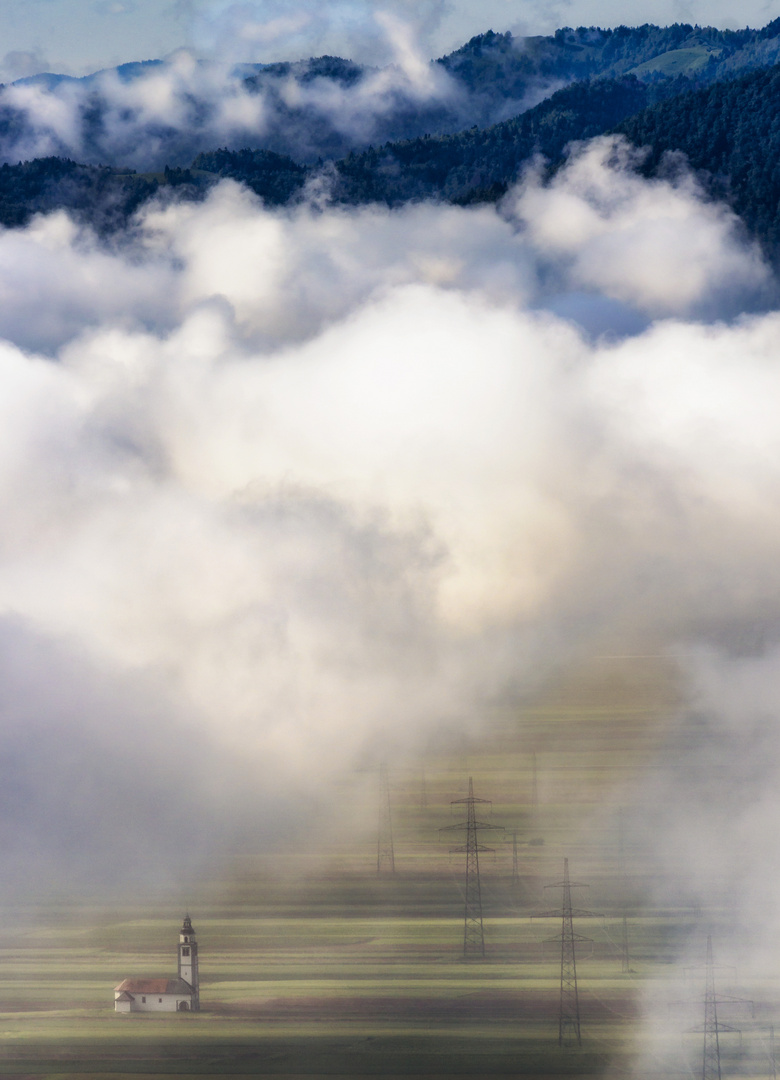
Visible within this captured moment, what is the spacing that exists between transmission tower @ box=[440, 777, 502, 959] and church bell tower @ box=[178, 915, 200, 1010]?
5098 mm

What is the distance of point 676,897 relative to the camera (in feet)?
103

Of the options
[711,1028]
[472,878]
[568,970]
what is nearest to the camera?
[711,1028]

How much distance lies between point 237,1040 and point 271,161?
493 ft

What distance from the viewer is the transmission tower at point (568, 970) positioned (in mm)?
25906

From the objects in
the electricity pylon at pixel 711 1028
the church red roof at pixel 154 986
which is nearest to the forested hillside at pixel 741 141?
the electricity pylon at pixel 711 1028

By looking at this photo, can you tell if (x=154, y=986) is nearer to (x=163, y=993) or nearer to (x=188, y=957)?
(x=163, y=993)

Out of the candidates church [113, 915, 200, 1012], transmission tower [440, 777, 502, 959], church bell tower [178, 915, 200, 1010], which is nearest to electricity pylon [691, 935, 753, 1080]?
transmission tower [440, 777, 502, 959]

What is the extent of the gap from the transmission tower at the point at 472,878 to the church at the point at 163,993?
5159 mm

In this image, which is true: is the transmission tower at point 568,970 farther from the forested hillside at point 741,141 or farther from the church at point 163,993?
the forested hillside at point 741,141

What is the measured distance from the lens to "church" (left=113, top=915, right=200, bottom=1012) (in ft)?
90.6

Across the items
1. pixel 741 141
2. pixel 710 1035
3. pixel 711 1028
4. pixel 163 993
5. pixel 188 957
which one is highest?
pixel 741 141

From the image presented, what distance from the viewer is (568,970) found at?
27828mm

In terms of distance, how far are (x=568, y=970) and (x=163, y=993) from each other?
24.4 feet

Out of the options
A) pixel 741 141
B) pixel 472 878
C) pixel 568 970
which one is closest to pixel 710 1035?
pixel 568 970
